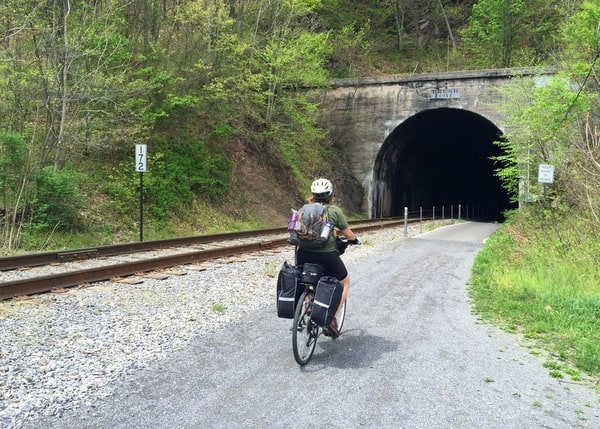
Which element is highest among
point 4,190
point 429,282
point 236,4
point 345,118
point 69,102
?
point 236,4

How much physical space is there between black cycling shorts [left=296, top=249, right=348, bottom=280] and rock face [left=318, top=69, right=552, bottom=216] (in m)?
23.4

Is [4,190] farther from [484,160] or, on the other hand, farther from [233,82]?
[484,160]

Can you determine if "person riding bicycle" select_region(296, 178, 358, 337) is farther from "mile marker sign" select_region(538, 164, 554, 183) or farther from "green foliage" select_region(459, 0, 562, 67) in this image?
"green foliage" select_region(459, 0, 562, 67)

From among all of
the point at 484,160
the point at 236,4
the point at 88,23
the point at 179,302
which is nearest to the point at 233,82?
the point at 236,4

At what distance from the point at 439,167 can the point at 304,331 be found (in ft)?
134

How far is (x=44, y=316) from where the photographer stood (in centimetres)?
634

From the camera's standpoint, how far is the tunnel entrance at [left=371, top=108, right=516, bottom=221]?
3095 centimetres

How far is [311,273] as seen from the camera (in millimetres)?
5035

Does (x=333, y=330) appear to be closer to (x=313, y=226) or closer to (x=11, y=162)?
(x=313, y=226)

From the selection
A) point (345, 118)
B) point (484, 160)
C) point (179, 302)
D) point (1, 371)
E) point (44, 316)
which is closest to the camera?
point (1, 371)

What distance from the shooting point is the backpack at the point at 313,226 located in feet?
16.0

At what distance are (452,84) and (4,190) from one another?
74.0 feet

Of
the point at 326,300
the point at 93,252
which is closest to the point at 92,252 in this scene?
the point at 93,252

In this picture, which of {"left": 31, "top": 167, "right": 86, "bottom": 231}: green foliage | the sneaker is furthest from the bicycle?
{"left": 31, "top": 167, "right": 86, "bottom": 231}: green foliage
